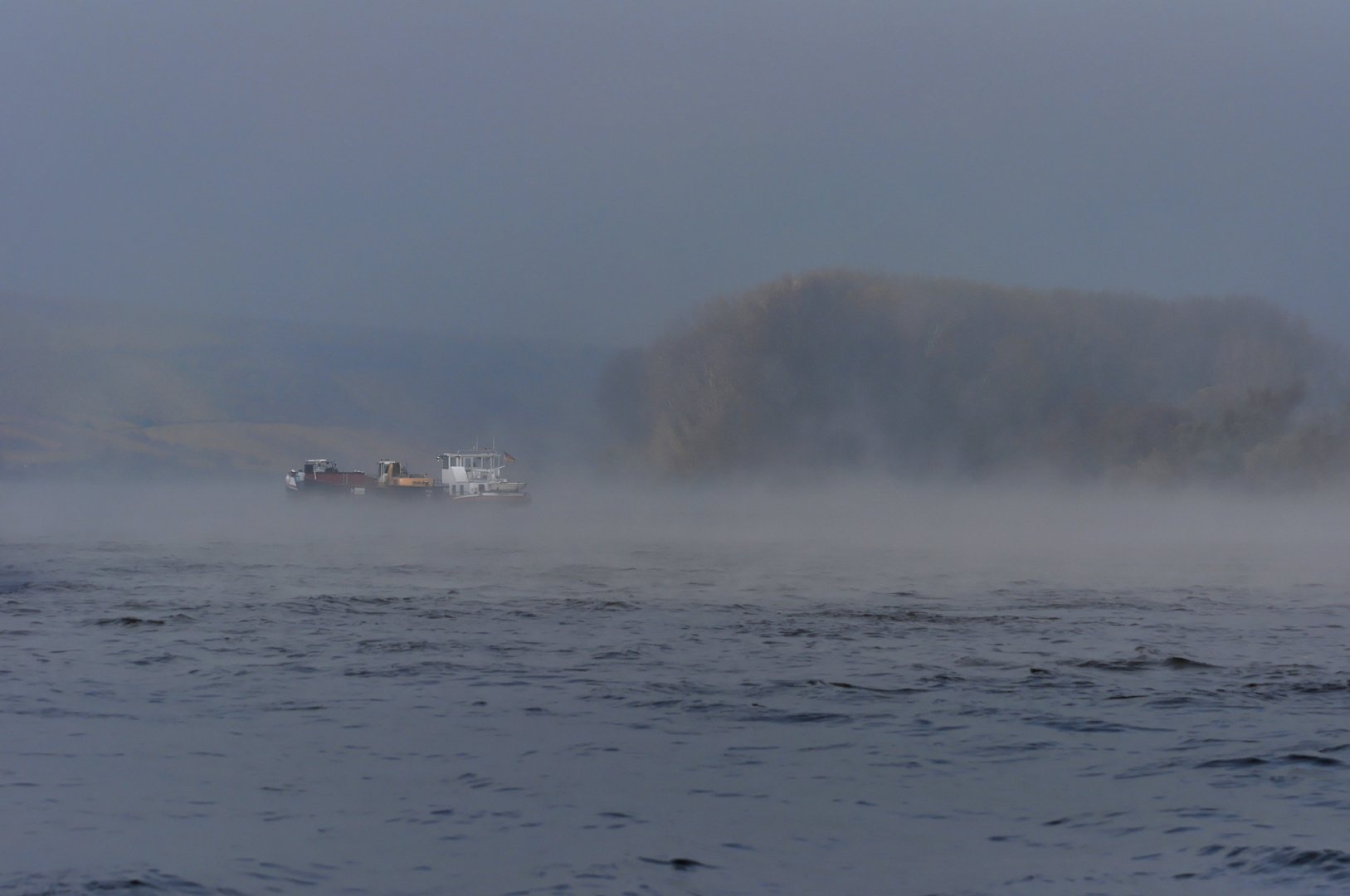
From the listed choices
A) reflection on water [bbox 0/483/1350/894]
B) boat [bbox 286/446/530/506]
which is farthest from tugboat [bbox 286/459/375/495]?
reflection on water [bbox 0/483/1350/894]

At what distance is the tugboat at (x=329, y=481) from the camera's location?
103 m

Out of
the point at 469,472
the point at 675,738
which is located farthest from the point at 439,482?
the point at 675,738

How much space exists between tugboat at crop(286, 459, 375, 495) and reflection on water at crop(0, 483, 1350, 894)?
7432 cm

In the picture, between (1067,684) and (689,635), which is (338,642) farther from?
(1067,684)

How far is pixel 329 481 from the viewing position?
105 meters

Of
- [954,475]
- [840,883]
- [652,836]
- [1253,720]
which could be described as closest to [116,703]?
[652,836]

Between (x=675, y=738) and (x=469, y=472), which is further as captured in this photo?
(x=469, y=472)

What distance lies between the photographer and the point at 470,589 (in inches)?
1158

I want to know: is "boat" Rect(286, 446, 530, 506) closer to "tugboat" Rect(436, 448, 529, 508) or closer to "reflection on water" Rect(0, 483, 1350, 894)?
"tugboat" Rect(436, 448, 529, 508)

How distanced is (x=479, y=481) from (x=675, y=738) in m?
89.6

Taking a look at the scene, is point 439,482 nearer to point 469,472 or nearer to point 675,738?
point 469,472

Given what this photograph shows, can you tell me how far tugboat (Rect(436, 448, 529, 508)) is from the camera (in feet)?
301

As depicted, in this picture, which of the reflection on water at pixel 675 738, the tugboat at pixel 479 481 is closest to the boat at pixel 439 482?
the tugboat at pixel 479 481

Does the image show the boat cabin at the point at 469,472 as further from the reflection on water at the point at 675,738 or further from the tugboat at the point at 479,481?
the reflection on water at the point at 675,738
